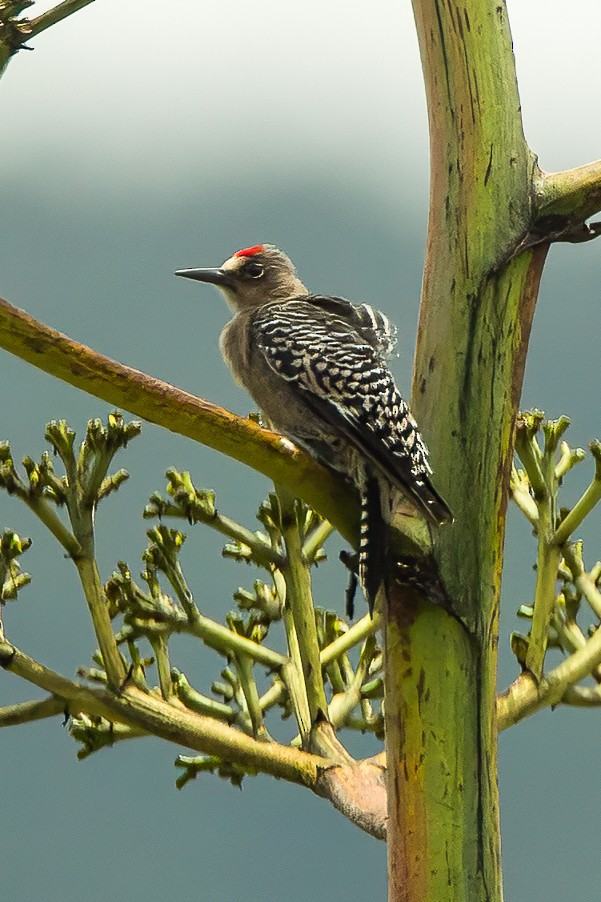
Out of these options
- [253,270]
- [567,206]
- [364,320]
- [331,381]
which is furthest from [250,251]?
[567,206]

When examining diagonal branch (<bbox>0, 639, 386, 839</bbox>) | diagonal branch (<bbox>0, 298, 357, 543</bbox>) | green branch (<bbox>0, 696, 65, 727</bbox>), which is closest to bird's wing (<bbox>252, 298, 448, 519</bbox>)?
→ diagonal branch (<bbox>0, 298, 357, 543</bbox>)

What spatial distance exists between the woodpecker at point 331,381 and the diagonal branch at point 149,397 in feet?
0.48

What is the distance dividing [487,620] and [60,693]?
2.19 feet

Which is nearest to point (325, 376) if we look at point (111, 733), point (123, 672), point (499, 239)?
point (499, 239)

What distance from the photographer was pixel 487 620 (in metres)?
1.41

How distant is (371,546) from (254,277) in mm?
1286

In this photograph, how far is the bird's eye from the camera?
2.51 meters

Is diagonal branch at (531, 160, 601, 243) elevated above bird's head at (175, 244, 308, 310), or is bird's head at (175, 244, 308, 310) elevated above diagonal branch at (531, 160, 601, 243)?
bird's head at (175, 244, 308, 310)

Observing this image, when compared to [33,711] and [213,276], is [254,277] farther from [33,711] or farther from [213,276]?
[33,711]

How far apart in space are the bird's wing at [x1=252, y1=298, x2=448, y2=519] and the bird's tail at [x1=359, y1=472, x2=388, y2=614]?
0.15ft

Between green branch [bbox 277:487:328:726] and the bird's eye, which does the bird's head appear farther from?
green branch [bbox 277:487:328:726]

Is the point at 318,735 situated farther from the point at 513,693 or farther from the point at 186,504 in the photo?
the point at 186,504

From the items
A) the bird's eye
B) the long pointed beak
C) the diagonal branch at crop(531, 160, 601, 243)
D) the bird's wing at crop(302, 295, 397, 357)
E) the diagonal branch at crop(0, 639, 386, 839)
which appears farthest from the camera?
the bird's eye

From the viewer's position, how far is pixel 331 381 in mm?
1743
